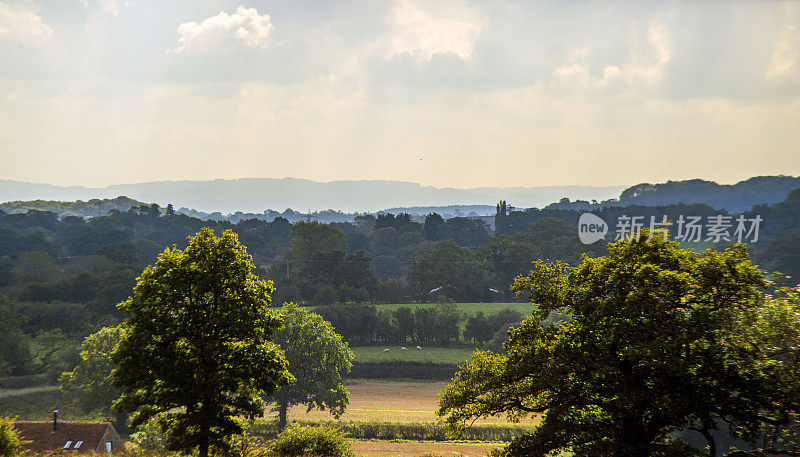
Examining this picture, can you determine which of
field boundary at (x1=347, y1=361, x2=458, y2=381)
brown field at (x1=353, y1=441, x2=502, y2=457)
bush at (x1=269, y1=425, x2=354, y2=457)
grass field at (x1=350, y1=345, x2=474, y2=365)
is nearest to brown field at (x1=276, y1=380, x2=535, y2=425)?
field boundary at (x1=347, y1=361, x2=458, y2=381)

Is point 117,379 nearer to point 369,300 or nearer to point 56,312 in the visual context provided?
point 56,312

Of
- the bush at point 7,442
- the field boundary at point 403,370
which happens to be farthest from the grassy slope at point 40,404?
the bush at point 7,442

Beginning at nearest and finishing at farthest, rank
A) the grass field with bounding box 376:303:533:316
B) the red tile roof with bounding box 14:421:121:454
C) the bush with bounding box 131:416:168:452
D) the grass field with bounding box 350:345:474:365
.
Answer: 1. the red tile roof with bounding box 14:421:121:454
2. the bush with bounding box 131:416:168:452
3. the grass field with bounding box 350:345:474:365
4. the grass field with bounding box 376:303:533:316

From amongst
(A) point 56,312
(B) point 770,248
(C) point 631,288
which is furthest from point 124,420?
(B) point 770,248

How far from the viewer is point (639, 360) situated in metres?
19.4

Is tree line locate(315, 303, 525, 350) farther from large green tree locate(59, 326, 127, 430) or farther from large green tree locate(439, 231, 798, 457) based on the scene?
large green tree locate(439, 231, 798, 457)

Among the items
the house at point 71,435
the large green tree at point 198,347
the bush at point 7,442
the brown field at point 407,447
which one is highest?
the large green tree at point 198,347

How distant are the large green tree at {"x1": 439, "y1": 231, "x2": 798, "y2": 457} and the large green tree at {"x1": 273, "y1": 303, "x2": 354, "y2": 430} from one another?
3401cm

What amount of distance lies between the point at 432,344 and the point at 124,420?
49890 mm

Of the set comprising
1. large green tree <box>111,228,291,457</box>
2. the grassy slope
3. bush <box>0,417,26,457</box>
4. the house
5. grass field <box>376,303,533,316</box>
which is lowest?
the grassy slope

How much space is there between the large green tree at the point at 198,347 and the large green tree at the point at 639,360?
8.46 m

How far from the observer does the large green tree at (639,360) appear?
18.2 m

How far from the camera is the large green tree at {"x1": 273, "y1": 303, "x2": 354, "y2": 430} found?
54.3 meters

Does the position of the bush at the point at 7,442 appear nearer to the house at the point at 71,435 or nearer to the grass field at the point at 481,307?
the house at the point at 71,435
